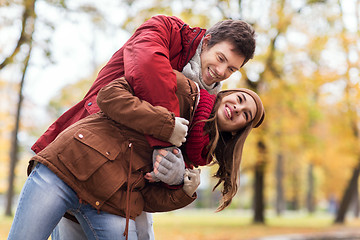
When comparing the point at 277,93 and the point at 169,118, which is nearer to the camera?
the point at 169,118

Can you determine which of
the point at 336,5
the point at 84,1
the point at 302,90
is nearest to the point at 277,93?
the point at 302,90

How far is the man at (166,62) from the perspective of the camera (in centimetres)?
208

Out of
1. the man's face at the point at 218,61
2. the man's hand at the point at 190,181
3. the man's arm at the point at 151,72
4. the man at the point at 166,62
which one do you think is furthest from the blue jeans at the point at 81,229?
the man's face at the point at 218,61

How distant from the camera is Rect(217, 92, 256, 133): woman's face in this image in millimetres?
2553

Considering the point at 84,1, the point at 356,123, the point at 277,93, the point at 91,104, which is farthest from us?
the point at 356,123

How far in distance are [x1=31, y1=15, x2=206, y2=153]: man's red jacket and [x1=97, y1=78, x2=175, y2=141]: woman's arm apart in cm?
7

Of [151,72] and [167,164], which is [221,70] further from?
[167,164]

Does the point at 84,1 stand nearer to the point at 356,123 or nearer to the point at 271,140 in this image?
the point at 271,140

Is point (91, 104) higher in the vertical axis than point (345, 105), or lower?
higher

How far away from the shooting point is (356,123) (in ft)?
61.4

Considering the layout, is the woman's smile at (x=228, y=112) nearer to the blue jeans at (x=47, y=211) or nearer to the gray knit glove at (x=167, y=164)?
the gray knit glove at (x=167, y=164)

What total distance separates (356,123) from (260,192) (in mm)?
5470

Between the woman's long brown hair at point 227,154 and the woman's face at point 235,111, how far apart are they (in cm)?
4

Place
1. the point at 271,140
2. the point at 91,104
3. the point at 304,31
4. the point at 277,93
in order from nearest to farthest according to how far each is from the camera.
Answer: the point at 91,104, the point at 277,93, the point at 304,31, the point at 271,140
